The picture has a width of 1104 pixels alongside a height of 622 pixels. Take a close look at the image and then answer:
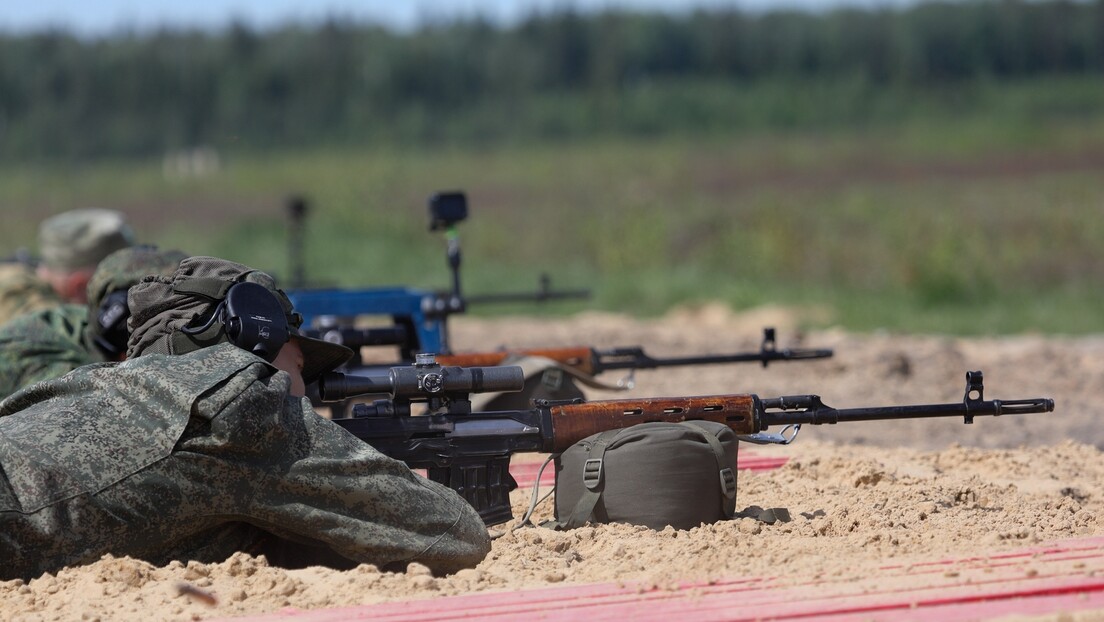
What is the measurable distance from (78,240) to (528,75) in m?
46.9

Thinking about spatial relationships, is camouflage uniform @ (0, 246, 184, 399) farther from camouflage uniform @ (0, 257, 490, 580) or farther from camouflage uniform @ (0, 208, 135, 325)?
camouflage uniform @ (0, 257, 490, 580)

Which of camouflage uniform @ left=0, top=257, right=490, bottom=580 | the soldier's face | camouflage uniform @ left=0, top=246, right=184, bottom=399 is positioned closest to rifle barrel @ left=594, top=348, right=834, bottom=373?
camouflage uniform @ left=0, top=246, right=184, bottom=399

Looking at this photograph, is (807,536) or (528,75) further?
(528,75)

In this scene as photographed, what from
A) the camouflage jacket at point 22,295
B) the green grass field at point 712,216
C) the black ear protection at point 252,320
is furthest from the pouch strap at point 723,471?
the green grass field at point 712,216

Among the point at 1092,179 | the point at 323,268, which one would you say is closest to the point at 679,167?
the point at 1092,179

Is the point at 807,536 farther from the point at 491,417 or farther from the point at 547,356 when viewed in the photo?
the point at 547,356

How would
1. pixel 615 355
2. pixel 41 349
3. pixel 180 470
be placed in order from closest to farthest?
pixel 180 470, pixel 41 349, pixel 615 355

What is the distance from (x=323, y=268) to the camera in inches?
830

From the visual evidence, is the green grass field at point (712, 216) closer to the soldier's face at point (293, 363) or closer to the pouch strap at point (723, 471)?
the pouch strap at point (723, 471)

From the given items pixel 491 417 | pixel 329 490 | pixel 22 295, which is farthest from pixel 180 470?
pixel 22 295

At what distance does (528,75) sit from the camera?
53906 millimetres

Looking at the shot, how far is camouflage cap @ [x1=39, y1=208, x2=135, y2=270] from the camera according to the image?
7.76 m

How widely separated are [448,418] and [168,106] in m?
47.9

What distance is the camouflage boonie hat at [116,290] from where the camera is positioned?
5379 mm
